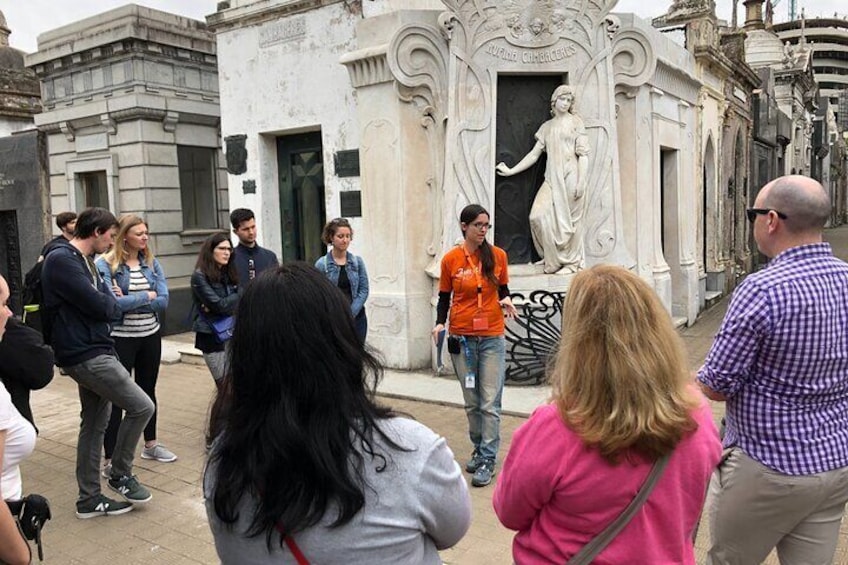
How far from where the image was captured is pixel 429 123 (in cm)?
804

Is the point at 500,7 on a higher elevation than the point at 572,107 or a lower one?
higher

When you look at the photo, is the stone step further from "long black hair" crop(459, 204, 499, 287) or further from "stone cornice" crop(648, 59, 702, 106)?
"long black hair" crop(459, 204, 499, 287)

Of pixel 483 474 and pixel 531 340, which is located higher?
pixel 531 340

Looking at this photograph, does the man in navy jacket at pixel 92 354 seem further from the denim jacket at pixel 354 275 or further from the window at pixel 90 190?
the window at pixel 90 190

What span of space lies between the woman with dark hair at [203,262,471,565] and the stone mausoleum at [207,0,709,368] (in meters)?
6.13

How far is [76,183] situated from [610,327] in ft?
41.9

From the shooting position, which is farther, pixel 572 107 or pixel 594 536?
pixel 572 107

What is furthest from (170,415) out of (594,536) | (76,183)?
(76,183)

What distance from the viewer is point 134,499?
4645mm

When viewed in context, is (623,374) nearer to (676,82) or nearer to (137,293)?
(137,293)

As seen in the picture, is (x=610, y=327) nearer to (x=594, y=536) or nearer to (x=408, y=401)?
(x=594, y=536)

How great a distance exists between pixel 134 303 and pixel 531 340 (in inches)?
160

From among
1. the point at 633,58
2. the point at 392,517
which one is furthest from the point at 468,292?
the point at 633,58

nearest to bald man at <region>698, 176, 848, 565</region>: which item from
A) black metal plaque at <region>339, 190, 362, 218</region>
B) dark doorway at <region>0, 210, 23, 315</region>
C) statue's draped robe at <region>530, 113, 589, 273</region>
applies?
statue's draped robe at <region>530, 113, 589, 273</region>
